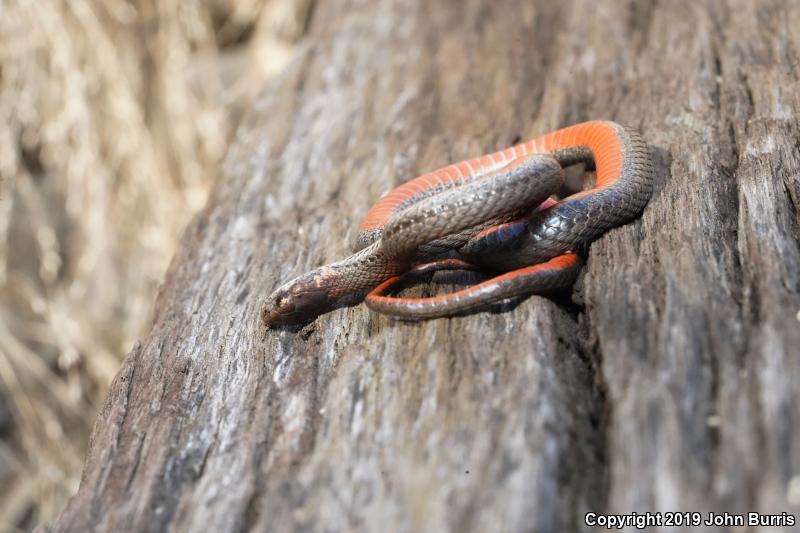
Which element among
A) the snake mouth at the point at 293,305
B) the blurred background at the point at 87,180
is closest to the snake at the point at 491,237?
the snake mouth at the point at 293,305

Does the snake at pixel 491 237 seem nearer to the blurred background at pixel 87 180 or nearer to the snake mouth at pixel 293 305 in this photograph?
the snake mouth at pixel 293 305

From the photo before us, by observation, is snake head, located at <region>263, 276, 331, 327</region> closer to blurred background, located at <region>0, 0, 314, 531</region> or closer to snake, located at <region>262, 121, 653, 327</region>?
snake, located at <region>262, 121, 653, 327</region>

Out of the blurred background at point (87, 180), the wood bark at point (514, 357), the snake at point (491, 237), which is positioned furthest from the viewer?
the blurred background at point (87, 180)

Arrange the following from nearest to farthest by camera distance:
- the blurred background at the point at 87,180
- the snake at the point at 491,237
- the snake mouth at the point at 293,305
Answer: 1. the snake at the point at 491,237
2. the snake mouth at the point at 293,305
3. the blurred background at the point at 87,180

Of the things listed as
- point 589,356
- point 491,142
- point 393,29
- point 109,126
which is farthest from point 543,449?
point 109,126

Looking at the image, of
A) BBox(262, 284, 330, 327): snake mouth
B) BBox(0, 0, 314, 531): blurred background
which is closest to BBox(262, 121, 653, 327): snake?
BBox(262, 284, 330, 327): snake mouth

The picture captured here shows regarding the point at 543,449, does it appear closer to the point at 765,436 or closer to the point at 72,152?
the point at 765,436
